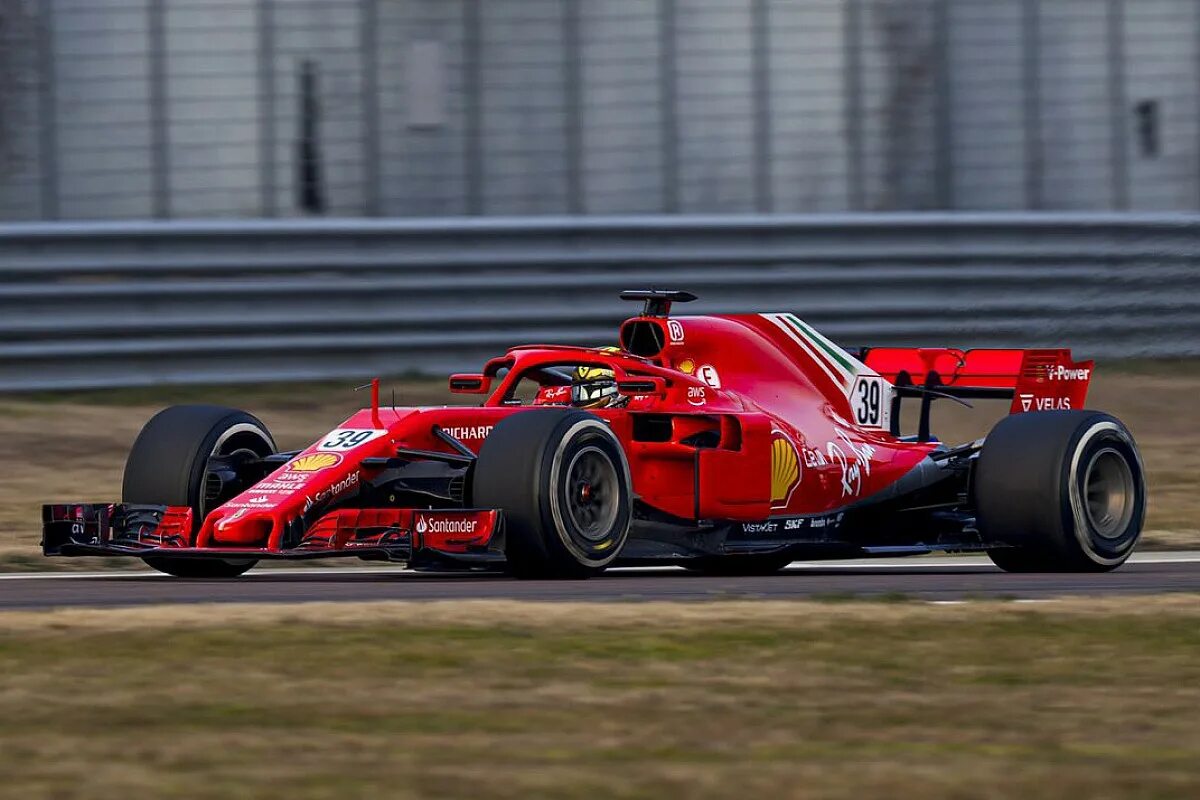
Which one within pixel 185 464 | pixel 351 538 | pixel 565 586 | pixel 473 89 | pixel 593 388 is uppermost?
pixel 473 89

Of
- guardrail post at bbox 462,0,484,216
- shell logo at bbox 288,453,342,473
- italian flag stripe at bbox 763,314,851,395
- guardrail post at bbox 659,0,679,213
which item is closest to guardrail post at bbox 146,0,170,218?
guardrail post at bbox 462,0,484,216

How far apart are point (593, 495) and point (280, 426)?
6371mm

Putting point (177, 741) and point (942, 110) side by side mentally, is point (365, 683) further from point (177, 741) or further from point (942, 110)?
point (942, 110)

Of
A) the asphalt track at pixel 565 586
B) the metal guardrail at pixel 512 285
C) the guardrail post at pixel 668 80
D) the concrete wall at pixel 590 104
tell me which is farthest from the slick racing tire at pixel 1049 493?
the concrete wall at pixel 590 104

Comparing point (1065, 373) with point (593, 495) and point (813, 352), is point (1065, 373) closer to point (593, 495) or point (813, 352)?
point (813, 352)

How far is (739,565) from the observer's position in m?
12.1

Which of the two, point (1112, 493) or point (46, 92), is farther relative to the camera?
point (46, 92)

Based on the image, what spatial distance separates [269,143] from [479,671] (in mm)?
10044

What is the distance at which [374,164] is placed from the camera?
1667 cm

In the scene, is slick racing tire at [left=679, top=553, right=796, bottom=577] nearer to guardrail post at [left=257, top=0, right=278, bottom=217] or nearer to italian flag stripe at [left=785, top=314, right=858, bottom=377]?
italian flag stripe at [left=785, top=314, right=858, bottom=377]

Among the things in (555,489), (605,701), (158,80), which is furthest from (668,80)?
(605,701)

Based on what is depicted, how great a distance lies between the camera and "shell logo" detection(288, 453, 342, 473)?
33.5 ft

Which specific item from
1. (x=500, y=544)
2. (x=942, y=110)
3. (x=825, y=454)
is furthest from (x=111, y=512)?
(x=942, y=110)

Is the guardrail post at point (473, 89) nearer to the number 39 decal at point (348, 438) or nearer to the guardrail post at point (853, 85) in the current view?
the guardrail post at point (853, 85)
